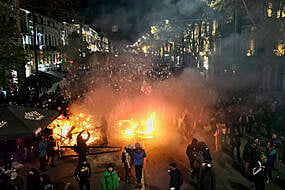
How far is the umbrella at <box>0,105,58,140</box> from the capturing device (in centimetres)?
659

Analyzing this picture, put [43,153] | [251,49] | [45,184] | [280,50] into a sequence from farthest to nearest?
1. [251,49]
2. [280,50]
3. [43,153]
4. [45,184]

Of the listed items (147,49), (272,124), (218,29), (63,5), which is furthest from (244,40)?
(147,49)

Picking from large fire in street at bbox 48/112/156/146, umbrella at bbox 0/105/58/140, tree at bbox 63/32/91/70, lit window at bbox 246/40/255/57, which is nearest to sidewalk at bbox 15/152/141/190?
large fire in street at bbox 48/112/156/146

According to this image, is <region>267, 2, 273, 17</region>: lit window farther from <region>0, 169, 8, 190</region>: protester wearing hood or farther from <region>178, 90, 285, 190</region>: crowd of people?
<region>0, 169, 8, 190</region>: protester wearing hood

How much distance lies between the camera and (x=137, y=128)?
12.1m

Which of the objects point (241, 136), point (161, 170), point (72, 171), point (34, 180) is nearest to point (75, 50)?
point (241, 136)

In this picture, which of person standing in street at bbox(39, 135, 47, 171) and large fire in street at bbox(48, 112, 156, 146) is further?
large fire in street at bbox(48, 112, 156, 146)

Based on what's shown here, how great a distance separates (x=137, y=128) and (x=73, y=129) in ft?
9.65

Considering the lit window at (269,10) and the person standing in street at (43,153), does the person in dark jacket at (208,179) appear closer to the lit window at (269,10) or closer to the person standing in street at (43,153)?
the person standing in street at (43,153)

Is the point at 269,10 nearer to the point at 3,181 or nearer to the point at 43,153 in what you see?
the point at 43,153

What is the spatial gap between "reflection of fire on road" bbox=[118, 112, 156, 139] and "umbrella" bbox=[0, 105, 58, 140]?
4.72 m

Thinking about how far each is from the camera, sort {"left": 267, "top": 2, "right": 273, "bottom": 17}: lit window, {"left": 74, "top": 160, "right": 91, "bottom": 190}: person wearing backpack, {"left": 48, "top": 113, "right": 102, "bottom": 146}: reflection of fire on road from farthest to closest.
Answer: {"left": 267, "top": 2, "right": 273, "bottom": 17}: lit window < {"left": 48, "top": 113, "right": 102, "bottom": 146}: reflection of fire on road < {"left": 74, "top": 160, "right": 91, "bottom": 190}: person wearing backpack

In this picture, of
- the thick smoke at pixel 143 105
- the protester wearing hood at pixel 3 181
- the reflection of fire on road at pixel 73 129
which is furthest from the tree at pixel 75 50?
the protester wearing hood at pixel 3 181

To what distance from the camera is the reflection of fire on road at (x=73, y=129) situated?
10617 mm
